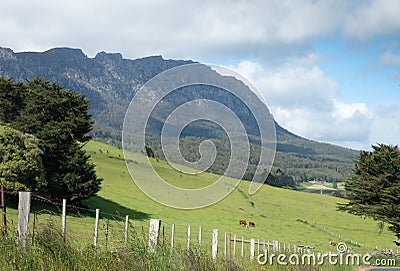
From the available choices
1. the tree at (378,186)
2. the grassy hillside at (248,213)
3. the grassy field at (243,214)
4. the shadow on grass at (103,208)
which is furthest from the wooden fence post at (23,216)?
the shadow on grass at (103,208)

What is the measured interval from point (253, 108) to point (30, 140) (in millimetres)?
29896

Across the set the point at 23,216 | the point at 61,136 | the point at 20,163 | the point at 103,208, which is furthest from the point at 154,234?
the point at 103,208

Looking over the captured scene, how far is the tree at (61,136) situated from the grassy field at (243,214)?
259cm

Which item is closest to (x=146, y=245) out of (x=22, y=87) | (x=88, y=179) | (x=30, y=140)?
(x=30, y=140)

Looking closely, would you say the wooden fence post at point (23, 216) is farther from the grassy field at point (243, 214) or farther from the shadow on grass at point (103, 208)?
the shadow on grass at point (103, 208)

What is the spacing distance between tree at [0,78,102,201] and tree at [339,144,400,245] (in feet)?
79.0

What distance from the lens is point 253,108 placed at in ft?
56.1

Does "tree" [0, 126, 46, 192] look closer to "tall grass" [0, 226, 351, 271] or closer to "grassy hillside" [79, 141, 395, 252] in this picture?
"grassy hillside" [79, 141, 395, 252]

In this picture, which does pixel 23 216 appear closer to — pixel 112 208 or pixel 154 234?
pixel 154 234

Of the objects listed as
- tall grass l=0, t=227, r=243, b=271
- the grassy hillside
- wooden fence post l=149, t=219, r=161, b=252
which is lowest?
the grassy hillside

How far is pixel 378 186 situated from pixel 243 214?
3561 centimetres

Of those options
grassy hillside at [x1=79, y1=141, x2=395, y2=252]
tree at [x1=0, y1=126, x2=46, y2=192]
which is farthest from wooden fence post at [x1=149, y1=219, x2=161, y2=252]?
grassy hillside at [x1=79, y1=141, x2=395, y2=252]

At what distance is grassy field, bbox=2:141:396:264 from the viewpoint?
169 ft

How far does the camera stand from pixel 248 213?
230 ft
